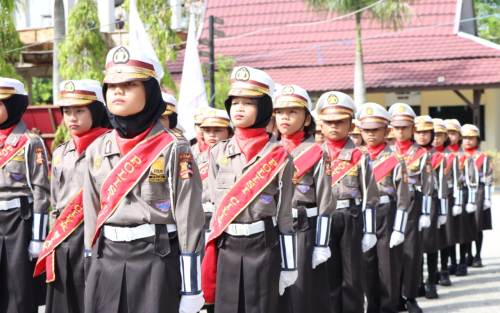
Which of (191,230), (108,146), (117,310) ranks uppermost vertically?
(108,146)

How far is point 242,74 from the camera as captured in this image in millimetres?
6727

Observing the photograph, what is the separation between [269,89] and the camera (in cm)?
673

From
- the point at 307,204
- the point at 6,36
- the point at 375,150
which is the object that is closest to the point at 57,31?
the point at 6,36

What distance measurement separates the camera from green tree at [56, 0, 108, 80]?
16859 millimetres

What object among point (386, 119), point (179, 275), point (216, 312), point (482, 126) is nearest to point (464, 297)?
point (386, 119)

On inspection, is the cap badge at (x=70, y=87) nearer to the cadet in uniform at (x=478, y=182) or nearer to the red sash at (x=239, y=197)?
the red sash at (x=239, y=197)

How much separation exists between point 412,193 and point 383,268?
59.1 inches

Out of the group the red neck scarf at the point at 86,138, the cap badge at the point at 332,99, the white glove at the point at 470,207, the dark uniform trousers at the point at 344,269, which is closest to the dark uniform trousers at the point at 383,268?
the dark uniform trousers at the point at 344,269

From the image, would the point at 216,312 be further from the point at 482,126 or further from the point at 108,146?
the point at 482,126

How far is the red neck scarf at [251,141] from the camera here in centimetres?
669

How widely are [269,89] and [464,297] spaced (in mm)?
5775

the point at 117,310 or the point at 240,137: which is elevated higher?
the point at 240,137

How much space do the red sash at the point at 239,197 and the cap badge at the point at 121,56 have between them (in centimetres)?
164

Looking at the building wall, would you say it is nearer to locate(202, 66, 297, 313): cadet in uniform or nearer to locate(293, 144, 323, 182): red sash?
locate(293, 144, 323, 182): red sash
